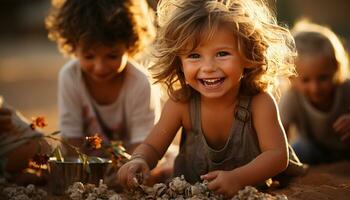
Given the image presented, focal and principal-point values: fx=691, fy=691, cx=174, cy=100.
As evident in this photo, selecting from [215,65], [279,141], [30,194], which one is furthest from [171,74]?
[30,194]

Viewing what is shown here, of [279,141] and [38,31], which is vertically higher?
[38,31]

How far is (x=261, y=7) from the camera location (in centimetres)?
357

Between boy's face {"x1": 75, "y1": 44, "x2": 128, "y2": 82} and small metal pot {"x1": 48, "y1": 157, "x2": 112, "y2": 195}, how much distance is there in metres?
0.97

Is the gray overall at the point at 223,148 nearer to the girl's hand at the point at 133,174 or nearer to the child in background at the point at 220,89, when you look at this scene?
the child in background at the point at 220,89

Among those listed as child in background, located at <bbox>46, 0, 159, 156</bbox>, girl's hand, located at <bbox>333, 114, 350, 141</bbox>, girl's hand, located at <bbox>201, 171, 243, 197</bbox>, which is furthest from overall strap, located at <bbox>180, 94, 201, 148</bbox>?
girl's hand, located at <bbox>333, 114, 350, 141</bbox>

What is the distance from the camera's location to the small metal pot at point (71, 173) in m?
3.40

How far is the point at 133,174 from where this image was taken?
3.18m

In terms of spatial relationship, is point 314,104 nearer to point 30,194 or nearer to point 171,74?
point 171,74

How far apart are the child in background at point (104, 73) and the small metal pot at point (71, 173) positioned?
86 centimetres

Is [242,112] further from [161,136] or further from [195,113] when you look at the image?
[161,136]

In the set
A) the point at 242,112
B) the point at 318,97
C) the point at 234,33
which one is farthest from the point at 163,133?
the point at 318,97

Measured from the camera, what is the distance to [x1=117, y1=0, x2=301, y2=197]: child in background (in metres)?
3.31

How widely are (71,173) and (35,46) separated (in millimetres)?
22988

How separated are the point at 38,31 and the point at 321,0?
12.1 metres
